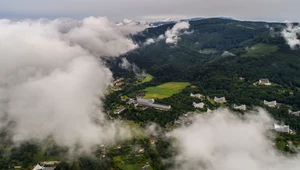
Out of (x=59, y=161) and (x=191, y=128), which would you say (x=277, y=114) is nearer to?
(x=191, y=128)

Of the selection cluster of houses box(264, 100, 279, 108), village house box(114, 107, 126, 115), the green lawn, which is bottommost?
the green lawn

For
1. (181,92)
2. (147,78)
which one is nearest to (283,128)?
(181,92)

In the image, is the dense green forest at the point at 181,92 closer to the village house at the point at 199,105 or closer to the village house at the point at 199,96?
the village house at the point at 199,105

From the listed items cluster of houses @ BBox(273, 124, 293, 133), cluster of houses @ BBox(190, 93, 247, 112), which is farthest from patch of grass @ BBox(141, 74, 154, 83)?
cluster of houses @ BBox(273, 124, 293, 133)

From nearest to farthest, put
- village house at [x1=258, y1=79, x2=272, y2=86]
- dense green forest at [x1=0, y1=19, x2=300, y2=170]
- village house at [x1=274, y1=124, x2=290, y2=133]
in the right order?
dense green forest at [x1=0, y1=19, x2=300, y2=170] < village house at [x1=274, y1=124, x2=290, y2=133] < village house at [x1=258, y1=79, x2=272, y2=86]

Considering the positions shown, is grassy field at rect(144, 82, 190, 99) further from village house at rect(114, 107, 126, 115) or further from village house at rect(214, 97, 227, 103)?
village house at rect(214, 97, 227, 103)

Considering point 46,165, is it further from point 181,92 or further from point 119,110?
point 181,92

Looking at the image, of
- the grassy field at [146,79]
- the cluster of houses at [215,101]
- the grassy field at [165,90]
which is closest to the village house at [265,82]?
the cluster of houses at [215,101]
